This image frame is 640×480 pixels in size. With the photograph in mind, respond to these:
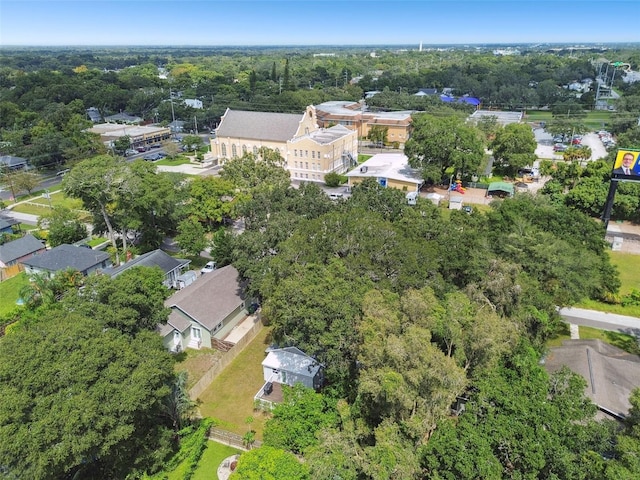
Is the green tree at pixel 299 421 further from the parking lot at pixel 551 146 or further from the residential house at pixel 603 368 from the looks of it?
the parking lot at pixel 551 146

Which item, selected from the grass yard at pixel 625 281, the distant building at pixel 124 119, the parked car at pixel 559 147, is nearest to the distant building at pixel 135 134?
the distant building at pixel 124 119

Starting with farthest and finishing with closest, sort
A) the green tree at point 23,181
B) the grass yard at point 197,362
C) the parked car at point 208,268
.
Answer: the green tree at point 23,181, the parked car at point 208,268, the grass yard at point 197,362

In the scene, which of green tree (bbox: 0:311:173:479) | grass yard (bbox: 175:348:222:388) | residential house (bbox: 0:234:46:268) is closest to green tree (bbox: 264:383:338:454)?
green tree (bbox: 0:311:173:479)

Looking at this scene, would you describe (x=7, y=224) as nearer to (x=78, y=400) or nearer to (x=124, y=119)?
(x=78, y=400)

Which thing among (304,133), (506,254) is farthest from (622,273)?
(304,133)

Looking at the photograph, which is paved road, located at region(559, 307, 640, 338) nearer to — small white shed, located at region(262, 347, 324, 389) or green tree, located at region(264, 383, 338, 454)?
small white shed, located at region(262, 347, 324, 389)

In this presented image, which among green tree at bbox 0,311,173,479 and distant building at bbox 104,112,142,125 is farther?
distant building at bbox 104,112,142,125
